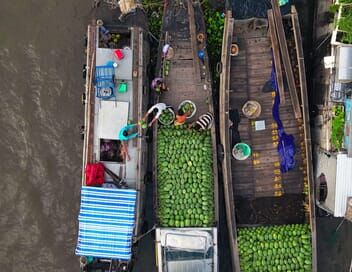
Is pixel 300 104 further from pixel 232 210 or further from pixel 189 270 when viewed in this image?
pixel 189 270

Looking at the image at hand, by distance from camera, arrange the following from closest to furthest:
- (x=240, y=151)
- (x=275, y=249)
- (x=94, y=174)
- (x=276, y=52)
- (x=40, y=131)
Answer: (x=94, y=174) → (x=275, y=249) → (x=276, y=52) → (x=240, y=151) → (x=40, y=131)

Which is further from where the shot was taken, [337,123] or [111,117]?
[111,117]

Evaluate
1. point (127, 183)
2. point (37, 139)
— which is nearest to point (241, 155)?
point (127, 183)

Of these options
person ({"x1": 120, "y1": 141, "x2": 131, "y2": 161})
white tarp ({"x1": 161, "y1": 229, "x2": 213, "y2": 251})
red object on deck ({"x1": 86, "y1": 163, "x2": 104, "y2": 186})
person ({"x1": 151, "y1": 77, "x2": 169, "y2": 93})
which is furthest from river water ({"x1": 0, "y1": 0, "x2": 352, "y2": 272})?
white tarp ({"x1": 161, "y1": 229, "x2": 213, "y2": 251})

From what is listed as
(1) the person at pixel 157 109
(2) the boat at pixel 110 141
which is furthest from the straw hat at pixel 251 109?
(2) the boat at pixel 110 141

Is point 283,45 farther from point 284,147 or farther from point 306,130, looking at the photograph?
point 284,147

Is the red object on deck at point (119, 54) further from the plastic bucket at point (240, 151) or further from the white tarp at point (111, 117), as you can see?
the plastic bucket at point (240, 151)

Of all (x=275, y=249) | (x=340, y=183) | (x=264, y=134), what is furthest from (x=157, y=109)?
(x=340, y=183)
